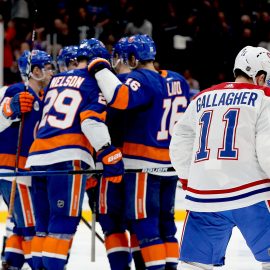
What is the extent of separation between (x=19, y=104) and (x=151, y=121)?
2.36 feet

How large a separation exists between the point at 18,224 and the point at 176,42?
19.4 feet

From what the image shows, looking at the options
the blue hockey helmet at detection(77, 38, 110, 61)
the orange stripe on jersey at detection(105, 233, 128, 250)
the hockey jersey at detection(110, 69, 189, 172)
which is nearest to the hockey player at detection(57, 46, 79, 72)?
the blue hockey helmet at detection(77, 38, 110, 61)

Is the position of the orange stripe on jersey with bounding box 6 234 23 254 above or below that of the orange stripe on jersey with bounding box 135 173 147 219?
below

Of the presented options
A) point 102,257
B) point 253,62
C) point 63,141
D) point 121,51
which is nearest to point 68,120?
point 63,141

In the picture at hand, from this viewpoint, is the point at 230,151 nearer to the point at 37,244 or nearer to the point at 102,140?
the point at 102,140

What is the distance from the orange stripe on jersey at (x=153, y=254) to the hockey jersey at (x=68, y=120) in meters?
0.54

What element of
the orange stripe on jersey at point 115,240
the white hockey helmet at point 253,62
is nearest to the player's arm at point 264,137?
the white hockey helmet at point 253,62

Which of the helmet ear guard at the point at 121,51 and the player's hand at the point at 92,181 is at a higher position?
the helmet ear guard at the point at 121,51

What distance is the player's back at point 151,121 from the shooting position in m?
4.98

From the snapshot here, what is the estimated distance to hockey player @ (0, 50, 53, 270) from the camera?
529cm

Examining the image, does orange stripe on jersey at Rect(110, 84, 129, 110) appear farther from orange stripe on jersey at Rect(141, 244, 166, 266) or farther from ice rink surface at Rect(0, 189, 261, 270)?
ice rink surface at Rect(0, 189, 261, 270)

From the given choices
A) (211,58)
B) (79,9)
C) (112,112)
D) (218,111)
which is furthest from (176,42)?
(218,111)

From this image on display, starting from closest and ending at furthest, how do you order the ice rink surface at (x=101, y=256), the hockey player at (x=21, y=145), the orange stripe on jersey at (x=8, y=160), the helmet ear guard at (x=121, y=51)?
the helmet ear guard at (x=121, y=51) → the hockey player at (x=21, y=145) → the orange stripe on jersey at (x=8, y=160) → the ice rink surface at (x=101, y=256)

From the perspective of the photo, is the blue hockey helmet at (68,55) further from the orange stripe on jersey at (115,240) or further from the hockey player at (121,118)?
the orange stripe on jersey at (115,240)
